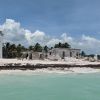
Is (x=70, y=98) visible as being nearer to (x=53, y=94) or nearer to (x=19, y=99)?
(x=53, y=94)

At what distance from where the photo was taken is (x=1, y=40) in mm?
60875

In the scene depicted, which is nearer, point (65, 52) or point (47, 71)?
point (47, 71)

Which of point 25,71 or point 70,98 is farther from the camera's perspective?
point 25,71

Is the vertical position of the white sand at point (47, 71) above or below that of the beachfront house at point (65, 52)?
below

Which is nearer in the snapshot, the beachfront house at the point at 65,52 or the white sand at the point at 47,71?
the white sand at the point at 47,71

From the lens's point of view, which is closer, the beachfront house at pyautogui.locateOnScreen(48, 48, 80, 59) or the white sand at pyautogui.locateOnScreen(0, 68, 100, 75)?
the white sand at pyautogui.locateOnScreen(0, 68, 100, 75)

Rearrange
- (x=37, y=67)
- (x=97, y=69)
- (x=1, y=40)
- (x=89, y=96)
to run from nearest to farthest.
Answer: (x=89, y=96) < (x=37, y=67) < (x=97, y=69) < (x=1, y=40)

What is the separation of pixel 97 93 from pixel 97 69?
22994 millimetres

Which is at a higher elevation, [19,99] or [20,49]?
[20,49]

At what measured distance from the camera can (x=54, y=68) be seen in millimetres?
40281

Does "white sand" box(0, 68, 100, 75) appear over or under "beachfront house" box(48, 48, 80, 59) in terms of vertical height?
under

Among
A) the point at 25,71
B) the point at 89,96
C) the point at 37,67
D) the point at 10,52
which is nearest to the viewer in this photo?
the point at 89,96

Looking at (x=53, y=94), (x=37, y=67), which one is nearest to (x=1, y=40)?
(x=37, y=67)

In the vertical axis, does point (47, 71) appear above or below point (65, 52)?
below
